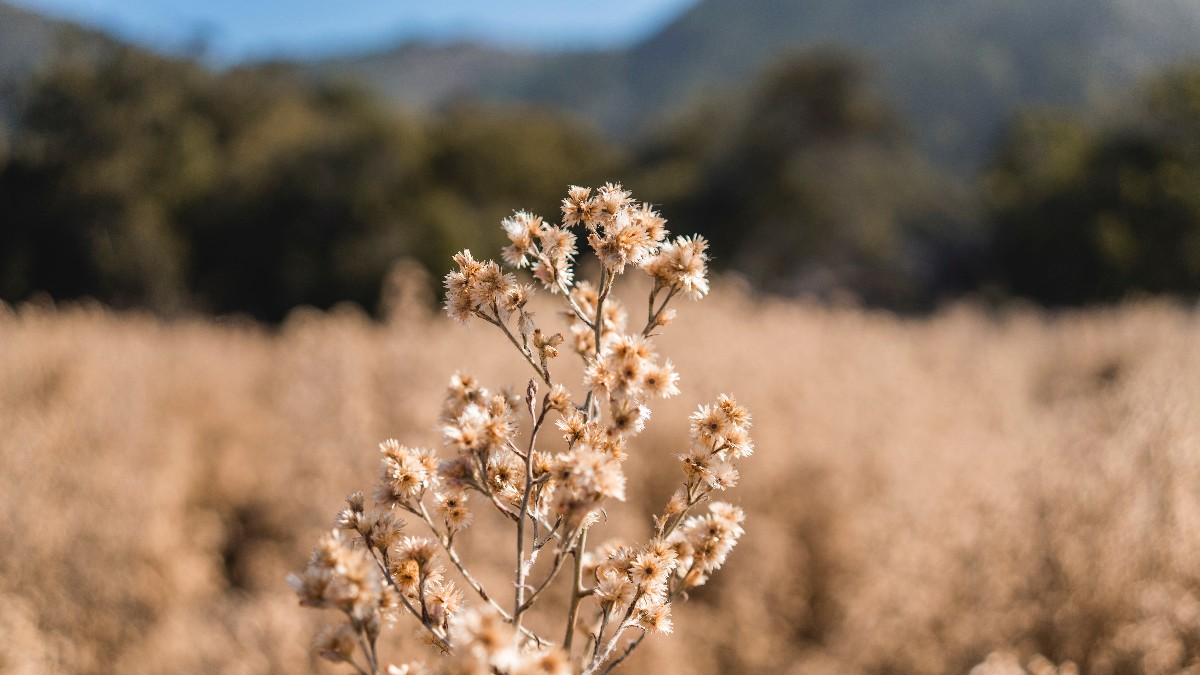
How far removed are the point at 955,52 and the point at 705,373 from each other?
3825 cm

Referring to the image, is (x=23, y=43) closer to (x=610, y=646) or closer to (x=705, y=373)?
(x=705, y=373)

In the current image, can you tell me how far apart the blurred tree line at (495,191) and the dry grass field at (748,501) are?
694 cm

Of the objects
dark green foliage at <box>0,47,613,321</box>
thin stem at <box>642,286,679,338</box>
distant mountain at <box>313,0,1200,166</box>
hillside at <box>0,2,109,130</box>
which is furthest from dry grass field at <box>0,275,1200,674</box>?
distant mountain at <box>313,0,1200,166</box>

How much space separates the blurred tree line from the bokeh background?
10 centimetres

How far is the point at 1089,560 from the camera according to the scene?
265 centimetres

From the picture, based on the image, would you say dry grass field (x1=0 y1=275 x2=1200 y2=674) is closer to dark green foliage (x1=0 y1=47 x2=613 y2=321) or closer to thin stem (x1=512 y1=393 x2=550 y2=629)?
thin stem (x1=512 y1=393 x2=550 y2=629)

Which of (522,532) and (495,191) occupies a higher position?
(495,191)

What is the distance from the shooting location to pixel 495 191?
26.0 meters

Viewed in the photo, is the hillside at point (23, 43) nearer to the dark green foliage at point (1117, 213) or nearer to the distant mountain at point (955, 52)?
the dark green foliage at point (1117, 213)

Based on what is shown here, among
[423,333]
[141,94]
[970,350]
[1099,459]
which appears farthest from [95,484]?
[141,94]

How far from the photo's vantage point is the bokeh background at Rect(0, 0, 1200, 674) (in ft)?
9.01

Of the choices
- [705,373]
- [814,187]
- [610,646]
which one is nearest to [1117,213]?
[814,187]

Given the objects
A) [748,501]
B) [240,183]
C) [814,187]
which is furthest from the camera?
[814,187]

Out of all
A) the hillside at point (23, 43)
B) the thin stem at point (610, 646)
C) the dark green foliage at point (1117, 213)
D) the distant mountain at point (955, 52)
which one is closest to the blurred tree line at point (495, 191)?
the dark green foliage at point (1117, 213)
